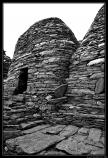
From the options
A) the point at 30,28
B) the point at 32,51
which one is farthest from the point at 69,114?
the point at 30,28

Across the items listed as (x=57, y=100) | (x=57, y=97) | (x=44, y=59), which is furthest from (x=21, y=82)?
(x=57, y=100)

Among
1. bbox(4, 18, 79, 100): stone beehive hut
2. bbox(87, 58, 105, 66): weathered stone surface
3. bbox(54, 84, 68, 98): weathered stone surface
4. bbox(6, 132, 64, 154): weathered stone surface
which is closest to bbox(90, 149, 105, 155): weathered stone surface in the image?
bbox(6, 132, 64, 154): weathered stone surface

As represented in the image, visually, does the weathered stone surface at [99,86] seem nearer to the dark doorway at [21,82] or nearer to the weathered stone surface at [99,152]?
the weathered stone surface at [99,152]

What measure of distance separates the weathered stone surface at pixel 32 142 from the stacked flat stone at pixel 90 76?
125 centimetres

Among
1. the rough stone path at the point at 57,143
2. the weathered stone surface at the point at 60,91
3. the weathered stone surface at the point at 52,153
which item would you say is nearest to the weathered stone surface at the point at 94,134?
the rough stone path at the point at 57,143

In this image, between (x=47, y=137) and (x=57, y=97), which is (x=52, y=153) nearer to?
(x=47, y=137)

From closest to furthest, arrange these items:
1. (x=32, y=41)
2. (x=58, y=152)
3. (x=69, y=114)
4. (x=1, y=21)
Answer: (x=58, y=152)
(x=1, y=21)
(x=69, y=114)
(x=32, y=41)

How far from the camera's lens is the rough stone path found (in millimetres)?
2279

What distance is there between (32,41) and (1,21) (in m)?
3.83

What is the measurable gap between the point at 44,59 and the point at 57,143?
3488 mm

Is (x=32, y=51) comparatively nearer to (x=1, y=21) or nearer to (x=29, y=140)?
(x=1, y=21)

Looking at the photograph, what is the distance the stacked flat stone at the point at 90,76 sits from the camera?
144 inches

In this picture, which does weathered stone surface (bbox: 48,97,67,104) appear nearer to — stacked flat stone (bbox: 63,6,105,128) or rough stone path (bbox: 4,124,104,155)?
stacked flat stone (bbox: 63,6,105,128)

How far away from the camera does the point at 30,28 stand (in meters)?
6.96
